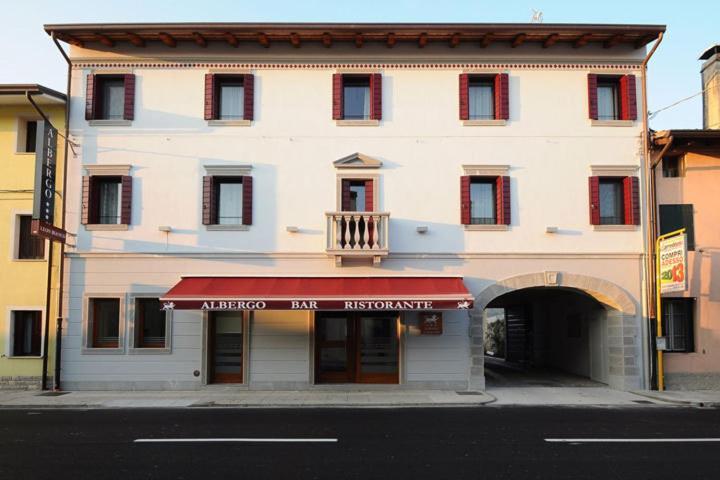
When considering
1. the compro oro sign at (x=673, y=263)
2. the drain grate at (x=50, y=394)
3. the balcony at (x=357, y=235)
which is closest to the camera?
the compro oro sign at (x=673, y=263)

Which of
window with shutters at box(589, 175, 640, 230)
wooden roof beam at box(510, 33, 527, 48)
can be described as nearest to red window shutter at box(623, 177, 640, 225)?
window with shutters at box(589, 175, 640, 230)

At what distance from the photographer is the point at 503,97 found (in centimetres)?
1723

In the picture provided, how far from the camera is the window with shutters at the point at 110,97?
1723 centimetres

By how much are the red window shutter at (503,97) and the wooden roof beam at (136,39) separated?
10.6 meters

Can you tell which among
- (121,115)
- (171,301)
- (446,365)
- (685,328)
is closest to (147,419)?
(171,301)

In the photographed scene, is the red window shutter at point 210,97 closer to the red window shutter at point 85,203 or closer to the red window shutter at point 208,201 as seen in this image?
the red window shutter at point 208,201

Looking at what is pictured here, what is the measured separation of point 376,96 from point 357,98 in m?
0.73

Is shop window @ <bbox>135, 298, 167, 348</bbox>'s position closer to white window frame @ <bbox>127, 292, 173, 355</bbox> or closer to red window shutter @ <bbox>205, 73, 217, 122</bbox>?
white window frame @ <bbox>127, 292, 173, 355</bbox>

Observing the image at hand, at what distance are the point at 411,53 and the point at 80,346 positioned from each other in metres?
12.8

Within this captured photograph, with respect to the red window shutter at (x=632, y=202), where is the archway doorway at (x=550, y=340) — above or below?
below

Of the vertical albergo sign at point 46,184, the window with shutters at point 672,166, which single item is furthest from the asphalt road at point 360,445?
the window with shutters at point 672,166

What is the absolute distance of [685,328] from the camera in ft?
56.7

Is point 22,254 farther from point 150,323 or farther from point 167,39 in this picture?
point 167,39

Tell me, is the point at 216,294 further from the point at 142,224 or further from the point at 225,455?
the point at 225,455
